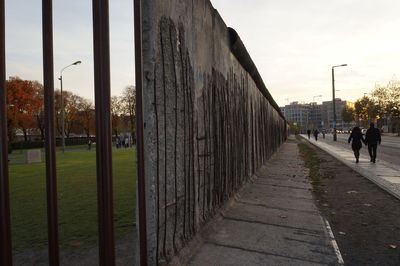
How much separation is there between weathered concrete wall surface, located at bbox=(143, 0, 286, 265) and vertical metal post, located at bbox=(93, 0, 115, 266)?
456mm

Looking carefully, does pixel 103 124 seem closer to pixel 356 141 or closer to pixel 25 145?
pixel 356 141

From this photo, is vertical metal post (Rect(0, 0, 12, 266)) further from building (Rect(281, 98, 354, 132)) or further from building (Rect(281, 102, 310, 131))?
building (Rect(281, 102, 310, 131))

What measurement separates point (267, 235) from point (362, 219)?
1.86 metres

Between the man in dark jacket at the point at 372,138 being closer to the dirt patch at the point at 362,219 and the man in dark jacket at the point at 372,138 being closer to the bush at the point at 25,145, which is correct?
the dirt patch at the point at 362,219

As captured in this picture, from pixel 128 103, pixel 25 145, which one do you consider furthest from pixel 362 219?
pixel 128 103

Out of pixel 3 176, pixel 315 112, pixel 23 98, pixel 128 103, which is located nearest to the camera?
pixel 3 176

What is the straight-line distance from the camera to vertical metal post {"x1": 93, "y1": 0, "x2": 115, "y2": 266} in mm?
1757

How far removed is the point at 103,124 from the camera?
5.80 feet

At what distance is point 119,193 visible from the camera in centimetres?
625

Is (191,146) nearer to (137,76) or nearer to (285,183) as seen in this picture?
(137,76)

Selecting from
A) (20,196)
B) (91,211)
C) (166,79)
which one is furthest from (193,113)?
(20,196)

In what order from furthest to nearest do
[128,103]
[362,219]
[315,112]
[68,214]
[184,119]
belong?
[315,112] → [128,103] → [68,214] → [362,219] → [184,119]

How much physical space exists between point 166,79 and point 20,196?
17.4 ft

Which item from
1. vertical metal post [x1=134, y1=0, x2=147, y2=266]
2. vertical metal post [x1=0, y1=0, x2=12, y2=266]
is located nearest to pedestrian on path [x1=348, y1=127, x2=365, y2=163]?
vertical metal post [x1=134, y1=0, x2=147, y2=266]
